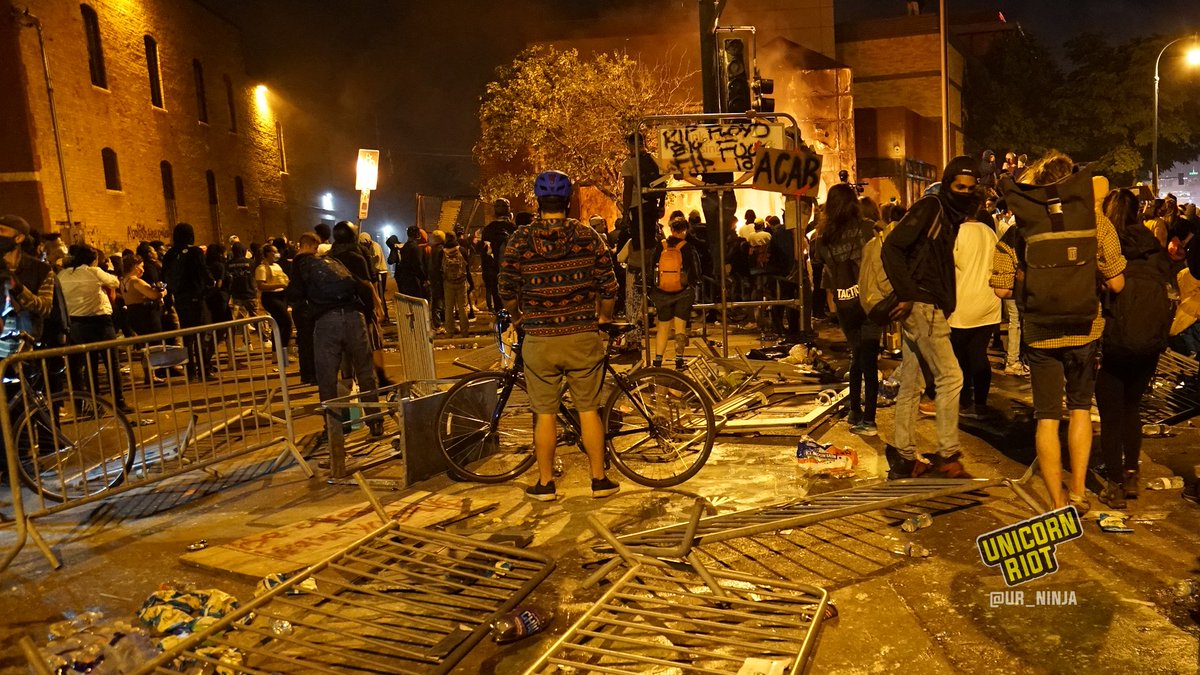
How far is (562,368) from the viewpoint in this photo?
5.62 metres

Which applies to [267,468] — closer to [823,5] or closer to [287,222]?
[287,222]

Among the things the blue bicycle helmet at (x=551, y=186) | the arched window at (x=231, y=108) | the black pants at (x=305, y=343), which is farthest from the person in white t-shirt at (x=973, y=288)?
the arched window at (x=231, y=108)

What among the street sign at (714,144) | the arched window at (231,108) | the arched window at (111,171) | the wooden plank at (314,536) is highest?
the arched window at (231,108)

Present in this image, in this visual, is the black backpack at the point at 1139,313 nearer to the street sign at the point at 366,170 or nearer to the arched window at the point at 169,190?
the street sign at the point at 366,170

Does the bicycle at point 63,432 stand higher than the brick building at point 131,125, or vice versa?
the brick building at point 131,125

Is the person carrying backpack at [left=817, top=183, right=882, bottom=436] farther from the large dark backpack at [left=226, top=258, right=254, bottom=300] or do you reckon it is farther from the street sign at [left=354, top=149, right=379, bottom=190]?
the large dark backpack at [left=226, top=258, right=254, bottom=300]

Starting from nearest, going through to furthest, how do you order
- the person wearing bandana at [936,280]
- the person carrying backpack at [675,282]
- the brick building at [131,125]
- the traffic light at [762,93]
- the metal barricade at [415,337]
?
1. the person wearing bandana at [936,280]
2. the metal barricade at [415,337]
3. the person carrying backpack at [675,282]
4. the traffic light at [762,93]
5. the brick building at [131,125]

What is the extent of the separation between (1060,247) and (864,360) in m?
2.58

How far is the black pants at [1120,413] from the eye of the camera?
5129 mm

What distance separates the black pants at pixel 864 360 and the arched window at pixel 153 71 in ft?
89.4

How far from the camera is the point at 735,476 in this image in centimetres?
621

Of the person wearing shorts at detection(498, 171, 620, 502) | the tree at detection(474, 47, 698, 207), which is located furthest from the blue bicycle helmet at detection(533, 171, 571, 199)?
the tree at detection(474, 47, 698, 207)

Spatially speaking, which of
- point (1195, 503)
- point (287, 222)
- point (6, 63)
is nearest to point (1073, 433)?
point (1195, 503)

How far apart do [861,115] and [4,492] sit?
33.5 meters
